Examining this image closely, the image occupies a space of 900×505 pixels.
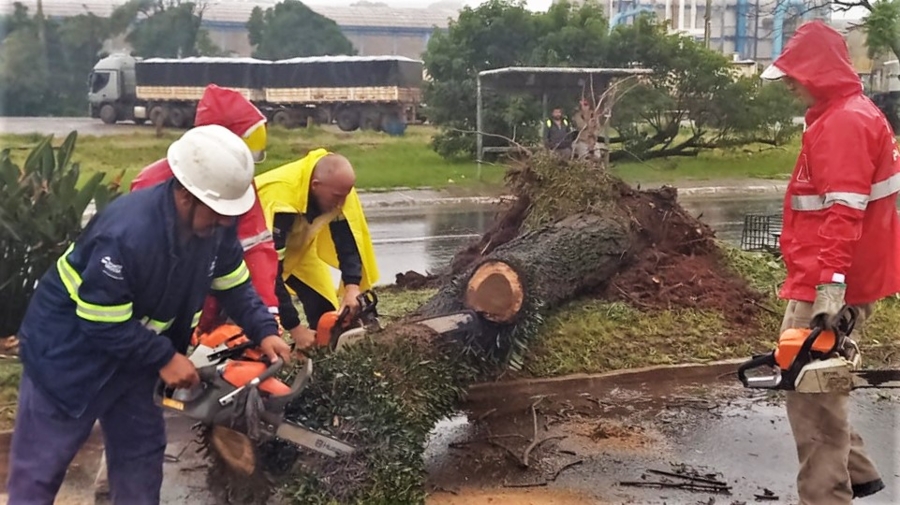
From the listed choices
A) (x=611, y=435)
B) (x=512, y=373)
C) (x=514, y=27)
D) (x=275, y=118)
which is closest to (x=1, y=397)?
(x=512, y=373)

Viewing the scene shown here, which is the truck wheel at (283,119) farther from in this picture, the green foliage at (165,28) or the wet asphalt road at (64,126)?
→ the wet asphalt road at (64,126)

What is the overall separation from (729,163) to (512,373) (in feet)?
53.5

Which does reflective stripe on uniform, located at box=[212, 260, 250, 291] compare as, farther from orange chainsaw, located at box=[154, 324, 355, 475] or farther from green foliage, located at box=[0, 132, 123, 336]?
green foliage, located at box=[0, 132, 123, 336]

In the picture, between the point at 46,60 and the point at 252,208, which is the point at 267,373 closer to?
the point at 252,208

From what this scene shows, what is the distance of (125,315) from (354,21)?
50.9 feet

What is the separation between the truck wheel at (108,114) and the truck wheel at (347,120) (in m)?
4.78

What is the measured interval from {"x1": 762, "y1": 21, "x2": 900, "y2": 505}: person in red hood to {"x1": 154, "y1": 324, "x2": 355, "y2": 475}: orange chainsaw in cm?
183

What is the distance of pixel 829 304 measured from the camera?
3.17 meters

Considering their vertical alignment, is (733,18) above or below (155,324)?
above

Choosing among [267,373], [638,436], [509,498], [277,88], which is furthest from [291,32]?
[267,373]

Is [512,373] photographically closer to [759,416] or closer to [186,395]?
[759,416]

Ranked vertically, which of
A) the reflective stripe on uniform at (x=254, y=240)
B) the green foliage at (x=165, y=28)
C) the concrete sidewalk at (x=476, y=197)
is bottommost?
the concrete sidewalk at (x=476, y=197)

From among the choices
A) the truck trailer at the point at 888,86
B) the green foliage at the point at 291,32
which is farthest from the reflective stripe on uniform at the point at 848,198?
the green foliage at the point at 291,32

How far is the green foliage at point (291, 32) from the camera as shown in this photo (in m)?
17.2
